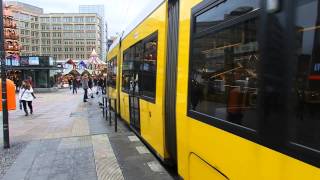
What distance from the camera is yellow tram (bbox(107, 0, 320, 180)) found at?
9.25ft

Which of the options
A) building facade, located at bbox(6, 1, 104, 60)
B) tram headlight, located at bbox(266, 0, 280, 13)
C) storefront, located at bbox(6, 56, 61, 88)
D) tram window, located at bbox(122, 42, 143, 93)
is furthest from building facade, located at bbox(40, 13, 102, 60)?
tram headlight, located at bbox(266, 0, 280, 13)

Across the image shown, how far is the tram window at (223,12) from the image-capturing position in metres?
3.54

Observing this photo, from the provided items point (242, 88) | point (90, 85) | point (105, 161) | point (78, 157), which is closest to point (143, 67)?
point (105, 161)

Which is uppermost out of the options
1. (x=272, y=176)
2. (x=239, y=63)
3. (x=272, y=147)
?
(x=239, y=63)

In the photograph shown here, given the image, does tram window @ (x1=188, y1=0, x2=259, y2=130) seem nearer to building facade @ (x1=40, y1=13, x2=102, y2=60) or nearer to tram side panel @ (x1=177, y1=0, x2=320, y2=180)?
tram side panel @ (x1=177, y1=0, x2=320, y2=180)

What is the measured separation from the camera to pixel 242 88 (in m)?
3.69

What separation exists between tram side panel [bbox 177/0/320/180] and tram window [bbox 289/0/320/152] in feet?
0.58

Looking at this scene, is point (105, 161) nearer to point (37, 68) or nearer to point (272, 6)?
point (272, 6)

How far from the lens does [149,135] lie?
26.7 feet

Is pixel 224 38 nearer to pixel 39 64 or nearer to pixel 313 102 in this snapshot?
pixel 313 102

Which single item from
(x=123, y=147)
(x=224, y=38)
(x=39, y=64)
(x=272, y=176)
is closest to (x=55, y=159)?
(x=123, y=147)

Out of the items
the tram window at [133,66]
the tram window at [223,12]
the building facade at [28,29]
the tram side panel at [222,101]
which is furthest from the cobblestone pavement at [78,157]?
the building facade at [28,29]

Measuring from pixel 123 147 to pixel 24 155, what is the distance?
6.54 ft

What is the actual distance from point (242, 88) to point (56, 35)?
127 m
